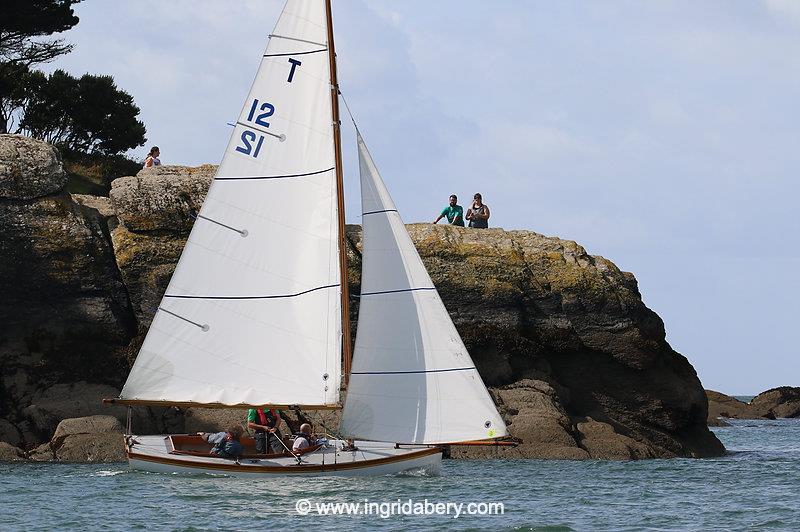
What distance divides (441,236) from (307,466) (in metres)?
13.1

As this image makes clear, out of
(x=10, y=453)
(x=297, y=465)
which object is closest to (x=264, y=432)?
(x=297, y=465)

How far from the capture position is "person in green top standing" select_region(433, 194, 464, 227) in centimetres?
3828

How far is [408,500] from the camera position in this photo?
2306 cm

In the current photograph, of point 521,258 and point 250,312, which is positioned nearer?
point 250,312

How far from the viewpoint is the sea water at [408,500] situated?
21219 millimetres

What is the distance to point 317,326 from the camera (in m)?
25.8

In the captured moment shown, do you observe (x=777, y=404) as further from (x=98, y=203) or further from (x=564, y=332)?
(x=98, y=203)

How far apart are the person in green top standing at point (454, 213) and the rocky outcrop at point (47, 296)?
1025 cm

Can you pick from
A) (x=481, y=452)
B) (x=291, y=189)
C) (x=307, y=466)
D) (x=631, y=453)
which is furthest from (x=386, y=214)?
(x=631, y=453)

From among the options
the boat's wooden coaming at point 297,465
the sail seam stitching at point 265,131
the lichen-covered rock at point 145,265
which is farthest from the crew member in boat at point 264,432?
the lichen-covered rock at point 145,265

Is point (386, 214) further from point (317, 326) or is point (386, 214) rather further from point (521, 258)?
point (521, 258)

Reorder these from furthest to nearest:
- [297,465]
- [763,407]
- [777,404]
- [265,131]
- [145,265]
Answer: [777,404] < [763,407] < [145,265] < [265,131] < [297,465]

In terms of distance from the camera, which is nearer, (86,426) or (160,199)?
(86,426)

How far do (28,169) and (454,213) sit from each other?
12.5 meters
